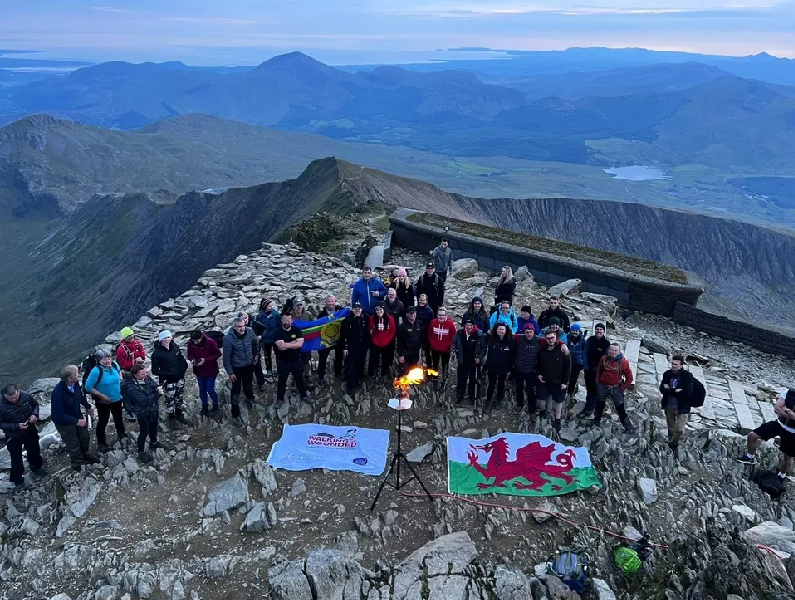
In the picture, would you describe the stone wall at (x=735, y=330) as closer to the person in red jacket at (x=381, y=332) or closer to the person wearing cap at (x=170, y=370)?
the person in red jacket at (x=381, y=332)

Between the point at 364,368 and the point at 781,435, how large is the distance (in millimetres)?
7157

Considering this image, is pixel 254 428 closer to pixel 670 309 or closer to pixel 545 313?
pixel 545 313

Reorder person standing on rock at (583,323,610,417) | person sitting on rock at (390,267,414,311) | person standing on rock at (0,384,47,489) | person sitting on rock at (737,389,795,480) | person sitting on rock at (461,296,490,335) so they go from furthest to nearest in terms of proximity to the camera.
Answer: person sitting on rock at (390,267,414,311)
person sitting on rock at (461,296,490,335)
person standing on rock at (583,323,610,417)
person sitting on rock at (737,389,795,480)
person standing on rock at (0,384,47,489)

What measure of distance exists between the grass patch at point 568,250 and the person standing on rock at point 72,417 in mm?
15688

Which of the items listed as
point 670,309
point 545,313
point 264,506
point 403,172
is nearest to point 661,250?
point 670,309

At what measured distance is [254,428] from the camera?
33.7ft

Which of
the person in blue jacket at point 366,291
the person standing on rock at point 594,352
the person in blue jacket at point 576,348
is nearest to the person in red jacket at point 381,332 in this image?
the person in blue jacket at point 366,291

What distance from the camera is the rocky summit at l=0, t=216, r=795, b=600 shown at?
711cm

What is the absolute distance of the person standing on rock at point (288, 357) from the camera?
10.1 metres

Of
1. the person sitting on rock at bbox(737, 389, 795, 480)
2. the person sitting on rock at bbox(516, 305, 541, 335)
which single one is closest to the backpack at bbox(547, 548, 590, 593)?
the person sitting on rock at bbox(516, 305, 541, 335)

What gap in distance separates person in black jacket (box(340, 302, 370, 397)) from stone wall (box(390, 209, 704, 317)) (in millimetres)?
10578

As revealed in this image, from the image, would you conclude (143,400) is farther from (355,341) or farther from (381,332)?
(381,332)

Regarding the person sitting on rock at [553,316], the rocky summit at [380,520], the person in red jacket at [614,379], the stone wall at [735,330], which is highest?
the person sitting on rock at [553,316]

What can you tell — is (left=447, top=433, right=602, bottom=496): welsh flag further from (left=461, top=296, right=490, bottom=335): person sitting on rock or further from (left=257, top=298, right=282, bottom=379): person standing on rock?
(left=257, top=298, right=282, bottom=379): person standing on rock
